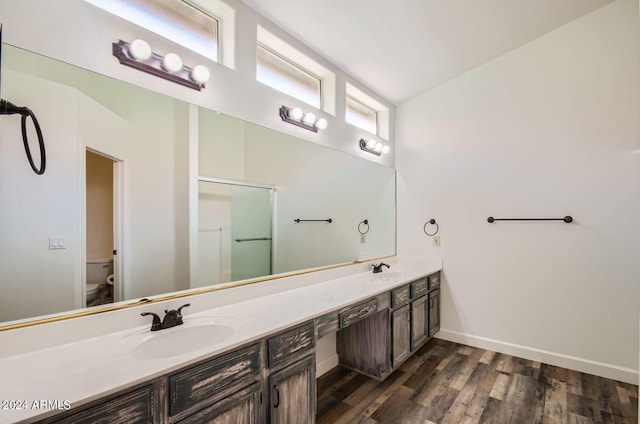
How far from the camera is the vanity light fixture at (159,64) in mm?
1327

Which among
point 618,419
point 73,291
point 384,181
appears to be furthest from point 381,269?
point 73,291

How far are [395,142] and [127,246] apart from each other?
9.47 ft

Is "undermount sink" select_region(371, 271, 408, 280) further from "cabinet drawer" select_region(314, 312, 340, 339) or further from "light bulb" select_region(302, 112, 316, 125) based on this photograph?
"light bulb" select_region(302, 112, 316, 125)

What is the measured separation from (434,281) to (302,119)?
2.07 meters

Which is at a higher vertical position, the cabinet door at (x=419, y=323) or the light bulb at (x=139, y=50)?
the light bulb at (x=139, y=50)

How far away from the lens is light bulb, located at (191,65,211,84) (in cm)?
154

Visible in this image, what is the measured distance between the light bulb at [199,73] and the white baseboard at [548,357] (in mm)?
3175

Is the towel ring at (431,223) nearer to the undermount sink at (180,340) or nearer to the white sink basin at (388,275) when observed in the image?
the white sink basin at (388,275)

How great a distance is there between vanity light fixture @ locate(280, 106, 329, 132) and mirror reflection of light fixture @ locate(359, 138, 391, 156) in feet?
2.14

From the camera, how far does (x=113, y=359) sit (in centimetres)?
104

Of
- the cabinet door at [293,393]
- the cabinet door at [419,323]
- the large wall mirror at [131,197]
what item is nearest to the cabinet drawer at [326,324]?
the cabinet door at [293,393]

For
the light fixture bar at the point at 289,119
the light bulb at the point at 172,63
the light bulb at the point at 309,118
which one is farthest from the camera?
the light bulb at the point at 309,118

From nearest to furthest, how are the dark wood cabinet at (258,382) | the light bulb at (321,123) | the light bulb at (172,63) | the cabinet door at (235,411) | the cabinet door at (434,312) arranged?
the dark wood cabinet at (258,382)
the cabinet door at (235,411)
the light bulb at (172,63)
the light bulb at (321,123)
the cabinet door at (434,312)

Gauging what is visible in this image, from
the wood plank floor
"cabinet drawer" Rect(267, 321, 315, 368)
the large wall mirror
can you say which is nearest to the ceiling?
the large wall mirror
